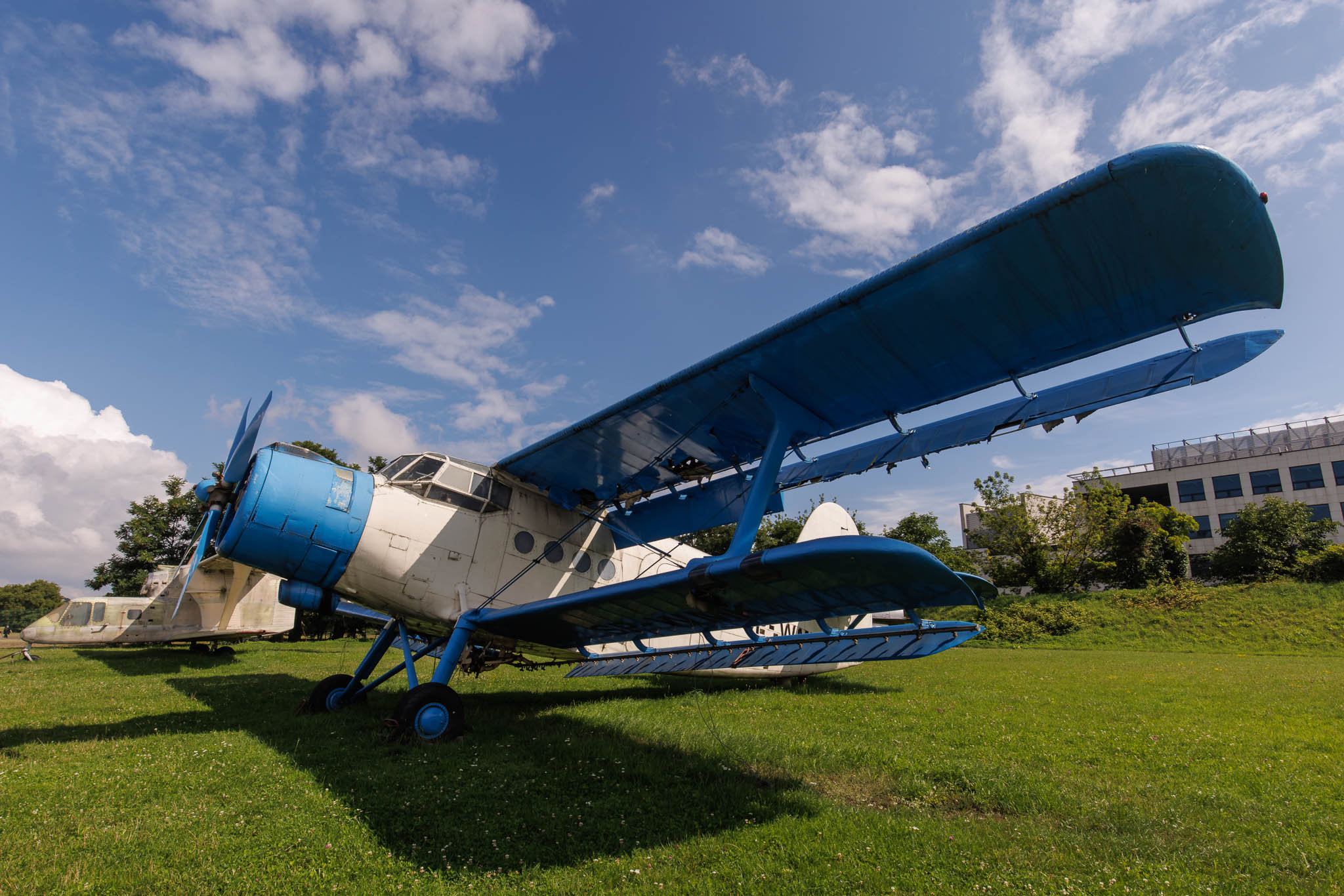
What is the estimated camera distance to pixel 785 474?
8.64 metres

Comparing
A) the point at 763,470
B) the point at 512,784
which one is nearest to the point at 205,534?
the point at 512,784

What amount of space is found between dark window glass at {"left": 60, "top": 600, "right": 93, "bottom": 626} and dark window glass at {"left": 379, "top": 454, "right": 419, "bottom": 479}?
65.7 feet

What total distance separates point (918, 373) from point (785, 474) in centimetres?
318

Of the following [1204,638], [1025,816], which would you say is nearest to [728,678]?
[1025,816]

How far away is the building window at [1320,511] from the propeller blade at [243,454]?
58.2 metres

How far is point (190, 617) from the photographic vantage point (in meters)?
19.0

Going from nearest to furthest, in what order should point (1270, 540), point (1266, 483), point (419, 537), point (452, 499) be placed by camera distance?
point (419, 537) < point (452, 499) < point (1270, 540) < point (1266, 483)

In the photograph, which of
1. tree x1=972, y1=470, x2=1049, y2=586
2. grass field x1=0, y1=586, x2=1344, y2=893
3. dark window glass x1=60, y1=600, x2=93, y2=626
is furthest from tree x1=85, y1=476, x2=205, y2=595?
tree x1=972, y1=470, x2=1049, y2=586

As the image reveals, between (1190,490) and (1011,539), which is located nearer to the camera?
(1011,539)

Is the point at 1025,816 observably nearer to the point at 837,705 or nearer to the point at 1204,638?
the point at 837,705

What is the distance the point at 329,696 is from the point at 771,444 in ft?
21.7

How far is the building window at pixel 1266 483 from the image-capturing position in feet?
142

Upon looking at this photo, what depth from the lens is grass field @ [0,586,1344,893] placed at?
10.7 feet

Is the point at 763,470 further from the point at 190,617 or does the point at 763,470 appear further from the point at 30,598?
the point at 30,598
